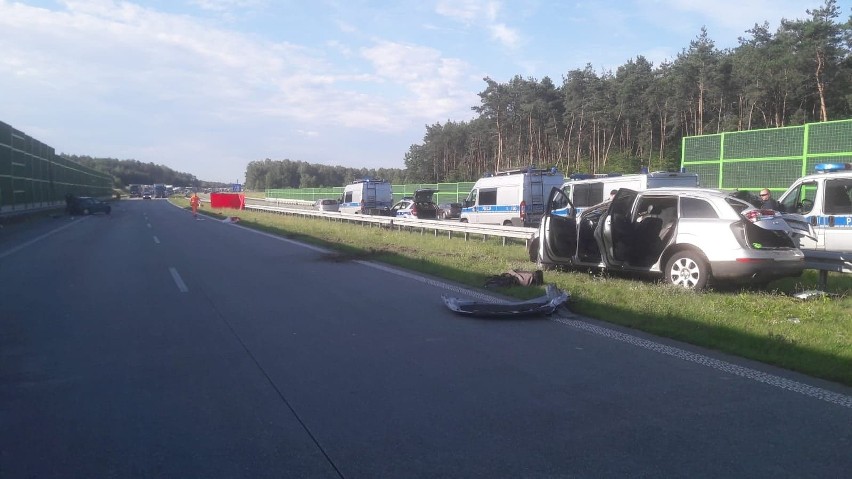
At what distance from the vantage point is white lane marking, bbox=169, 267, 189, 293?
1244 centimetres

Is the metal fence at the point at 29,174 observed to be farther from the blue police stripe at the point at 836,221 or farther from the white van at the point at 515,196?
the blue police stripe at the point at 836,221

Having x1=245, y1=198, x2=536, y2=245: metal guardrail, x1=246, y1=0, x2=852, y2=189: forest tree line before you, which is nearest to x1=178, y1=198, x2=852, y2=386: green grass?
x1=245, y1=198, x2=536, y2=245: metal guardrail

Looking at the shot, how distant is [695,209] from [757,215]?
107 cm

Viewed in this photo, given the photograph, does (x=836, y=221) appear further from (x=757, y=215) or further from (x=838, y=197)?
(x=757, y=215)

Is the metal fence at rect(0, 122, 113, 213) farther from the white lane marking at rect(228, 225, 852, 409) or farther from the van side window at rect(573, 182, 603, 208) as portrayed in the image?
the white lane marking at rect(228, 225, 852, 409)

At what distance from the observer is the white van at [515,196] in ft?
77.7

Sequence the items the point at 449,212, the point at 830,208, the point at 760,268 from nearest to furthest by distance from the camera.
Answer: the point at 760,268, the point at 830,208, the point at 449,212

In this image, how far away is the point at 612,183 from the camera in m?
19.1

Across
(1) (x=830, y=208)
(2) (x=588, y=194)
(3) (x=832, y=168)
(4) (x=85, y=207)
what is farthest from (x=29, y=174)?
(1) (x=830, y=208)

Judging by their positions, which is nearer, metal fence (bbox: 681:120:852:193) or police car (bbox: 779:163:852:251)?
police car (bbox: 779:163:852:251)

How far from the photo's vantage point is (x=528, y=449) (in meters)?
4.73

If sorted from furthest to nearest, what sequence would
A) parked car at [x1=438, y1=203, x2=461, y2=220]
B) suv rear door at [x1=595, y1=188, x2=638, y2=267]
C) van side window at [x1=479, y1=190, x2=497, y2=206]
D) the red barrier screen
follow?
the red barrier screen < parked car at [x1=438, y1=203, x2=461, y2=220] < van side window at [x1=479, y1=190, x2=497, y2=206] < suv rear door at [x1=595, y1=188, x2=638, y2=267]

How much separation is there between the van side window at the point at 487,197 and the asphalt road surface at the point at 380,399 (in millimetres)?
15187

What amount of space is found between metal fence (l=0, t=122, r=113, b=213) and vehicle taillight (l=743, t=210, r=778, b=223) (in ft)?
128
